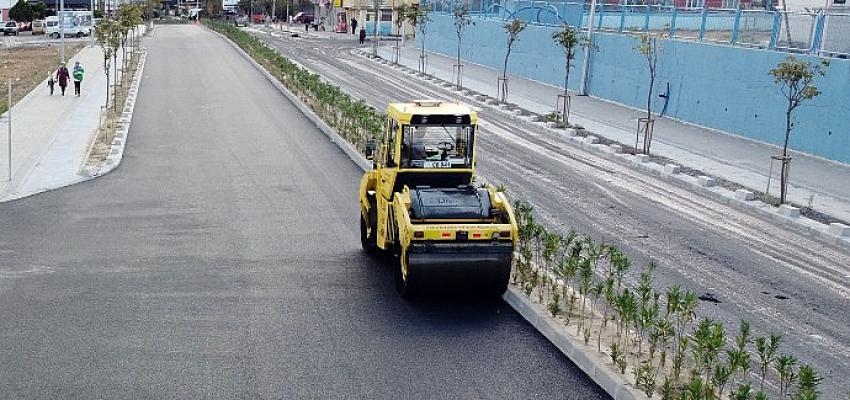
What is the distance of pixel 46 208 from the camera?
704 inches

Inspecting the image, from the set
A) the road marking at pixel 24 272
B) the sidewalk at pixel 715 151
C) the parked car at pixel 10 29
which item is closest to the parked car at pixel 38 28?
the parked car at pixel 10 29

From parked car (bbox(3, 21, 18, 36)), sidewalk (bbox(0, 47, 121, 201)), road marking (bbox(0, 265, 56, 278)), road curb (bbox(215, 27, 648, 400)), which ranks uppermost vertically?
parked car (bbox(3, 21, 18, 36))

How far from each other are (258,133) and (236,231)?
11716 mm

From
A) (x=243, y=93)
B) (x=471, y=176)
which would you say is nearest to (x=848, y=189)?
(x=471, y=176)

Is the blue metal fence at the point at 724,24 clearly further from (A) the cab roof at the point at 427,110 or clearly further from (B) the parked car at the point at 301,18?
(B) the parked car at the point at 301,18

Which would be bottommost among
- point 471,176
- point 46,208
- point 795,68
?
point 46,208

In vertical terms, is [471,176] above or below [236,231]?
above

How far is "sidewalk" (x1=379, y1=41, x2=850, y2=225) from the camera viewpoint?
20367mm

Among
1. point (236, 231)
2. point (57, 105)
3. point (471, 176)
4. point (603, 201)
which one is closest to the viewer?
point (471, 176)

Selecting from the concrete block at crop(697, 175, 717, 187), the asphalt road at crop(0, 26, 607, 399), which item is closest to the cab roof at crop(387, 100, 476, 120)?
the asphalt road at crop(0, 26, 607, 399)

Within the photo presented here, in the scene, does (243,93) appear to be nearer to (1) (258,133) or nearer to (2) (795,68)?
(1) (258,133)

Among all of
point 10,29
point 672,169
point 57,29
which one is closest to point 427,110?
point 672,169

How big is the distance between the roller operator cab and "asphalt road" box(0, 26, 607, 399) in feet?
1.87

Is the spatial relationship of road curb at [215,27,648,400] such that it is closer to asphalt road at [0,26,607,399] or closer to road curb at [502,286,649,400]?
road curb at [502,286,649,400]
